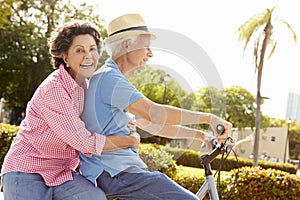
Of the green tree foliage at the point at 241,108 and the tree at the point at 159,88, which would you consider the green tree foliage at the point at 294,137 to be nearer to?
the green tree foliage at the point at 241,108

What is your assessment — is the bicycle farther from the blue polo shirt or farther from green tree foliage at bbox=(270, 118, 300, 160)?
green tree foliage at bbox=(270, 118, 300, 160)

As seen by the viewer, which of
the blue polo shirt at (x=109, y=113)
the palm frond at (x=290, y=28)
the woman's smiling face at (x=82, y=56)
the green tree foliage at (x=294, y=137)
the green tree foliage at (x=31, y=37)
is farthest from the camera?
the green tree foliage at (x=294, y=137)

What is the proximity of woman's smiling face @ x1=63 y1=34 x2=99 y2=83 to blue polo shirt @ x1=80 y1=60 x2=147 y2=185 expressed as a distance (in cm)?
12

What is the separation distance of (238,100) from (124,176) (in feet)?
171

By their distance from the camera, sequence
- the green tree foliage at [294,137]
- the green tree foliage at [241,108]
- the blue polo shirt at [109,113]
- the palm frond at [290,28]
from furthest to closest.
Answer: the green tree foliage at [294,137] → the green tree foliage at [241,108] → the palm frond at [290,28] → the blue polo shirt at [109,113]

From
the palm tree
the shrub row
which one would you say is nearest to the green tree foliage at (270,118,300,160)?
the palm tree

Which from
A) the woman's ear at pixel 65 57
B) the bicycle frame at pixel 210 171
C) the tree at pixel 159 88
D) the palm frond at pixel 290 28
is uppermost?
the palm frond at pixel 290 28

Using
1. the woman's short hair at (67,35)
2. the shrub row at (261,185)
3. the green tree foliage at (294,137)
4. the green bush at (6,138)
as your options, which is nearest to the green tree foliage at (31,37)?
the green bush at (6,138)

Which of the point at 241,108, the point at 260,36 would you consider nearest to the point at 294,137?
the point at 241,108

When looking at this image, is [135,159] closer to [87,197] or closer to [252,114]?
[87,197]

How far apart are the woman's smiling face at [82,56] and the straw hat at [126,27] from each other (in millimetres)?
126

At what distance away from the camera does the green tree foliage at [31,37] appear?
2552 cm

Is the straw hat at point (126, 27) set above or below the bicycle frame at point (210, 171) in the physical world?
above

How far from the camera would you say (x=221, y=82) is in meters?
2.10
